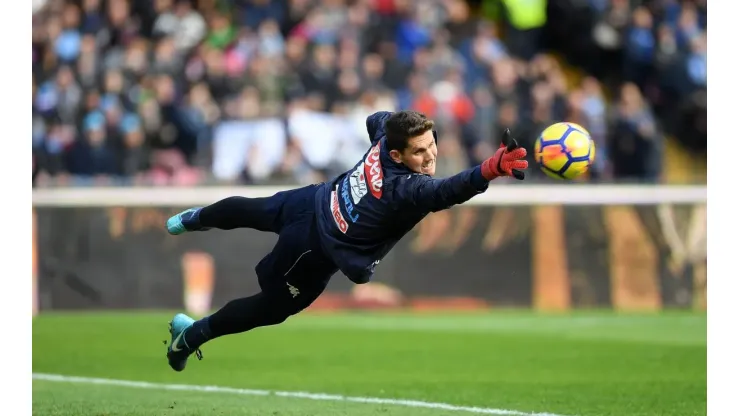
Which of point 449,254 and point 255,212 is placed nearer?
point 255,212

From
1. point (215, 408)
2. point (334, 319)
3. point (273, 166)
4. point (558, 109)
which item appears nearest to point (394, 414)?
point (215, 408)

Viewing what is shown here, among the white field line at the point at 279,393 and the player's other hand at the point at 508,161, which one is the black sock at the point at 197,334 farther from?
the player's other hand at the point at 508,161

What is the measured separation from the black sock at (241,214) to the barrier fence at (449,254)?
7.92m

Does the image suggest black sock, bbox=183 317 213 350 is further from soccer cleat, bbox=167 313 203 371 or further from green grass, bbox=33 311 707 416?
green grass, bbox=33 311 707 416

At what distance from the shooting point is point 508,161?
6.91 metres

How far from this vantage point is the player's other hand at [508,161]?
6898mm

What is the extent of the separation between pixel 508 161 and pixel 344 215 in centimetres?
159

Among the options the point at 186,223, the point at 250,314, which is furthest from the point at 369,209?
the point at 186,223

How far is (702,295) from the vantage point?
56.8 feet

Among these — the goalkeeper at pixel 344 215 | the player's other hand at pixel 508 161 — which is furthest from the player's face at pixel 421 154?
the player's other hand at pixel 508 161

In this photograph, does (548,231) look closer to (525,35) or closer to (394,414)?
(525,35)

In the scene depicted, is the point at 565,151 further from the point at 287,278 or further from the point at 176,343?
the point at 176,343

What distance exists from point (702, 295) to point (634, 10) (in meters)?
4.88

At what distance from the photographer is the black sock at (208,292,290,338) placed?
8.61 metres
